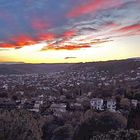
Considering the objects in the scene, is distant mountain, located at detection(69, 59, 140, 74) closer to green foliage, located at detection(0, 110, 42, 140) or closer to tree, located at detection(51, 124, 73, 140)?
tree, located at detection(51, 124, 73, 140)

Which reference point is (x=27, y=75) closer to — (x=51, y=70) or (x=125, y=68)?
(x=51, y=70)

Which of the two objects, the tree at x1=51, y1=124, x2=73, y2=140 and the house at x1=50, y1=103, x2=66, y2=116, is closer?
the tree at x1=51, y1=124, x2=73, y2=140

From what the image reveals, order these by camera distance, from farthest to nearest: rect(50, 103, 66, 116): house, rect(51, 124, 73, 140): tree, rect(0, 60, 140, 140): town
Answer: rect(0, 60, 140, 140): town
rect(50, 103, 66, 116): house
rect(51, 124, 73, 140): tree

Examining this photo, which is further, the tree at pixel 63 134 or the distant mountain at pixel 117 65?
the distant mountain at pixel 117 65

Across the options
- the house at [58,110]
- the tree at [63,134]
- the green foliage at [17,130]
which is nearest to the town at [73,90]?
the house at [58,110]

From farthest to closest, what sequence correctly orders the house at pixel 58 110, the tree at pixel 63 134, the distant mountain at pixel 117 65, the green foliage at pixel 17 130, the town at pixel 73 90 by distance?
the distant mountain at pixel 117 65
the town at pixel 73 90
the house at pixel 58 110
the tree at pixel 63 134
the green foliage at pixel 17 130

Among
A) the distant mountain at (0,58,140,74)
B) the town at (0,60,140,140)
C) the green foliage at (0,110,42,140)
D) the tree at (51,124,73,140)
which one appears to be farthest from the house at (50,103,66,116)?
the distant mountain at (0,58,140,74)

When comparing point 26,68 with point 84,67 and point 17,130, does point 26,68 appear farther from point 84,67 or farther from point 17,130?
point 17,130

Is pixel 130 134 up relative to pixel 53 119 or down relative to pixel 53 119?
up

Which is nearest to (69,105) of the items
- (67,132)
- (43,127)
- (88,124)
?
(43,127)

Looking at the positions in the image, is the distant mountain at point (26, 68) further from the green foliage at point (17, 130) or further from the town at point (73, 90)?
the green foliage at point (17, 130)

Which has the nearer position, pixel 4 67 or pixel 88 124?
pixel 88 124
